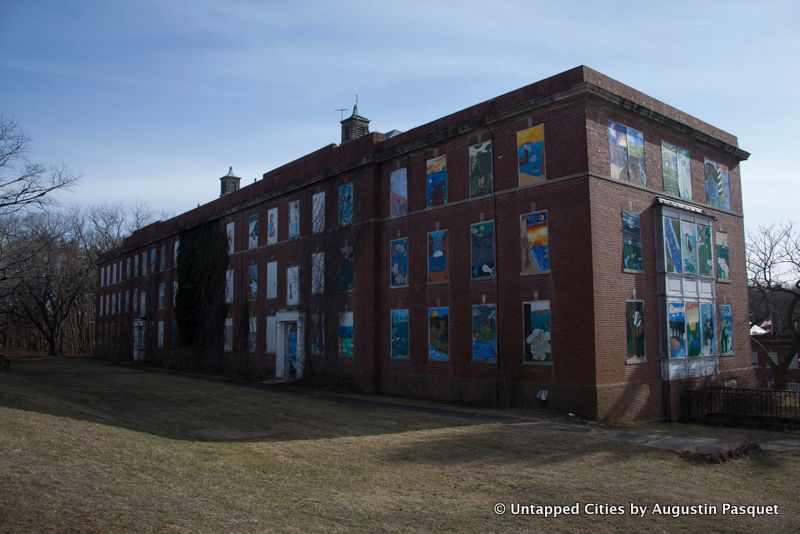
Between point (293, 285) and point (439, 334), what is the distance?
998cm

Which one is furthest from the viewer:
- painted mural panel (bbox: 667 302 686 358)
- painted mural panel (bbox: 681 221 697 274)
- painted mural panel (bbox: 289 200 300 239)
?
painted mural panel (bbox: 289 200 300 239)

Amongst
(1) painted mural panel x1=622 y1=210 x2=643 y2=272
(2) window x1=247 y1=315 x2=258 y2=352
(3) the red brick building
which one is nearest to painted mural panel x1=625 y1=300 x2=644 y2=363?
(3) the red brick building

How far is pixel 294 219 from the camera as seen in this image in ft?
96.9

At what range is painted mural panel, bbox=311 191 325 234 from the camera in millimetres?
27294

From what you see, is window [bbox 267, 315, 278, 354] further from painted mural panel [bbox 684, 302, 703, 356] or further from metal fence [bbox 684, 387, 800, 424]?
metal fence [bbox 684, 387, 800, 424]

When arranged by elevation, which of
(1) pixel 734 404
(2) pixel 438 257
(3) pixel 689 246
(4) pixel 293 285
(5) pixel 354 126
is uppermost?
(5) pixel 354 126

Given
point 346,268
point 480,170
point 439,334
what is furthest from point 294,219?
point 480,170

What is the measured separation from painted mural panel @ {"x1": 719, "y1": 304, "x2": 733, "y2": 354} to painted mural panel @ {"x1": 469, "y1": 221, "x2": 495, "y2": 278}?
900 centimetres

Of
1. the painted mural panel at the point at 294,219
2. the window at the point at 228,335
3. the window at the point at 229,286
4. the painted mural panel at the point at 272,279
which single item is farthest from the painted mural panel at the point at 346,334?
the window at the point at 229,286

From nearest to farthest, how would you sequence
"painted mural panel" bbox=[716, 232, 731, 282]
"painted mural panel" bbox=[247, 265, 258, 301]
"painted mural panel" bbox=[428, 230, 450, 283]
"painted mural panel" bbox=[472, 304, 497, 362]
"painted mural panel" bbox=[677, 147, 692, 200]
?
"painted mural panel" bbox=[472, 304, 497, 362]
"painted mural panel" bbox=[677, 147, 692, 200]
"painted mural panel" bbox=[428, 230, 450, 283]
"painted mural panel" bbox=[716, 232, 731, 282]
"painted mural panel" bbox=[247, 265, 258, 301]

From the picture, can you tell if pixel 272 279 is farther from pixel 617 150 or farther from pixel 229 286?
pixel 617 150

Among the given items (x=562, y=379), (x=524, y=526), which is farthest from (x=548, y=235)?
(x=524, y=526)

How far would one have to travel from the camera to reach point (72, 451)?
30.4 feet

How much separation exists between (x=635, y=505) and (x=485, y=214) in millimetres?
12582
